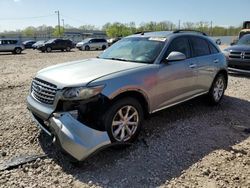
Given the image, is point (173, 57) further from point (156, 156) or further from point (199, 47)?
point (156, 156)

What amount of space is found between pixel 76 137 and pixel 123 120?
85 cm

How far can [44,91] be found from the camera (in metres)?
3.96

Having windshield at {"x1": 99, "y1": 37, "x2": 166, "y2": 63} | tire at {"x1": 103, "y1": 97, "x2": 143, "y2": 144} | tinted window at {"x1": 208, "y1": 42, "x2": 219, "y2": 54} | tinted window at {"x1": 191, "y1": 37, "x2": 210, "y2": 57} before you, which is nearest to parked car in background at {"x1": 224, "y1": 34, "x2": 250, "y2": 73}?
tinted window at {"x1": 208, "y1": 42, "x2": 219, "y2": 54}

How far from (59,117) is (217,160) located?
2.27 m

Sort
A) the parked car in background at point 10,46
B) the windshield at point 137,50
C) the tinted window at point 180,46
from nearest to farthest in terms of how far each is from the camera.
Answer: the windshield at point 137,50, the tinted window at point 180,46, the parked car in background at point 10,46

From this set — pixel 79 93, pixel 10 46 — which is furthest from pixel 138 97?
pixel 10 46

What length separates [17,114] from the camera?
223 inches

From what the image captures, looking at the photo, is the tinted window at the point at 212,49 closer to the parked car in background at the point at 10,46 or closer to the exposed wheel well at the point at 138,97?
the exposed wheel well at the point at 138,97

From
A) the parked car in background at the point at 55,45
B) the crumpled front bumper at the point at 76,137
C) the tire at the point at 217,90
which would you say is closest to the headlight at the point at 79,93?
the crumpled front bumper at the point at 76,137

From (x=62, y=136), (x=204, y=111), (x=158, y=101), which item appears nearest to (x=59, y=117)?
(x=62, y=136)

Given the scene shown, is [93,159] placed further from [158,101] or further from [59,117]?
[158,101]

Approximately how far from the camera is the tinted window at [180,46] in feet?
16.3

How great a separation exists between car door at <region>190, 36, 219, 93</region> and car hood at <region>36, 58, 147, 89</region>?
1.68 m

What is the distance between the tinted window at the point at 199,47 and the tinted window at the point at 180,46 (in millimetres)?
241
